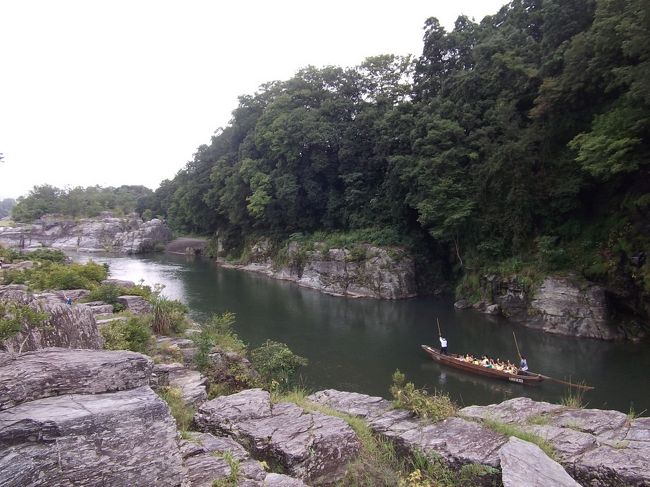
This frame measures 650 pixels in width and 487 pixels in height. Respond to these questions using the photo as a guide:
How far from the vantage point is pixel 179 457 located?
5.11m

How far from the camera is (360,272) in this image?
34.7m

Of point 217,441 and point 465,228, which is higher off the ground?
point 465,228

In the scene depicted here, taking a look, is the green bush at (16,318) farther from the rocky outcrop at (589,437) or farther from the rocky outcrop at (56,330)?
the rocky outcrop at (589,437)

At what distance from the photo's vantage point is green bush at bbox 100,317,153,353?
997 cm

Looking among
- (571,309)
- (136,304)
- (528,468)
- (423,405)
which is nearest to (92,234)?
(136,304)

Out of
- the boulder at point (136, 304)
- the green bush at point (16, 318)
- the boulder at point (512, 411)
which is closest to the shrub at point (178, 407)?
the green bush at point (16, 318)

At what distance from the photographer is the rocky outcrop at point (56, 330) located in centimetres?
661

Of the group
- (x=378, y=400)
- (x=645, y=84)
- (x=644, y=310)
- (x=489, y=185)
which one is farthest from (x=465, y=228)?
(x=378, y=400)

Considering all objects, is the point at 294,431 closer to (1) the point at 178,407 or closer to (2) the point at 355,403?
(1) the point at 178,407

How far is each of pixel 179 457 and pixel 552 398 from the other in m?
14.5

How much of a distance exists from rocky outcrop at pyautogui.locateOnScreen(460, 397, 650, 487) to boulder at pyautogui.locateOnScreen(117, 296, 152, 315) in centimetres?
1162

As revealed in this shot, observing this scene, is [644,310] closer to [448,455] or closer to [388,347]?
[388,347]

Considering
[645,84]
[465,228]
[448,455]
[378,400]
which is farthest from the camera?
[465,228]

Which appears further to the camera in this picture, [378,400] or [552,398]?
[552,398]
